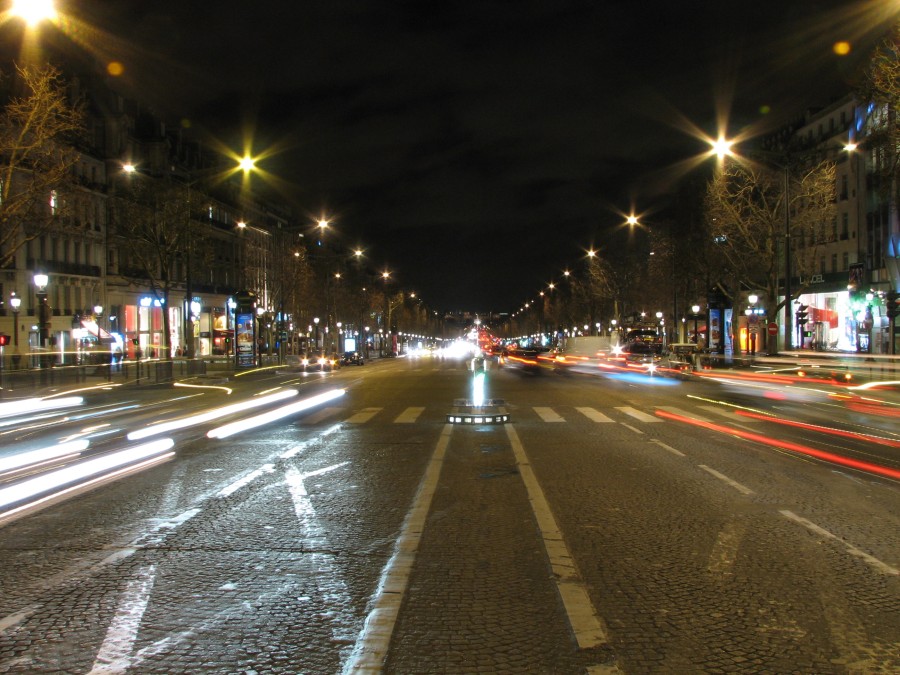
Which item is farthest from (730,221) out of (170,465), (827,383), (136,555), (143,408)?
(136,555)

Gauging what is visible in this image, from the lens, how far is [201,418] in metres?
18.9

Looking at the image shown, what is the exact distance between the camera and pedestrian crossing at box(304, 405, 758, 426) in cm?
1798

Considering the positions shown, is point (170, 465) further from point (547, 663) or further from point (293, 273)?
point (293, 273)

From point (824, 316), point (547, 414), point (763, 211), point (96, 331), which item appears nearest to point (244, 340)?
point (96, 331)

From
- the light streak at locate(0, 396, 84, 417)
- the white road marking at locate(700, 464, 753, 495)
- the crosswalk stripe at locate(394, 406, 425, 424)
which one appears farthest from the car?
the white road marking at locate(700, 464, 753, 495)

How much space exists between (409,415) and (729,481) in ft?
34.4

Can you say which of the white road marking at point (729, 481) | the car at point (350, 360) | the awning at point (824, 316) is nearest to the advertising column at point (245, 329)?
the car at point (350, 360)

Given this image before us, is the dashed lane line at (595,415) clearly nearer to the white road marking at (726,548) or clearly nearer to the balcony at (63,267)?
the white road marking at (726,548)

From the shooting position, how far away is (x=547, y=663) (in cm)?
438

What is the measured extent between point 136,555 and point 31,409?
18819 millimetres

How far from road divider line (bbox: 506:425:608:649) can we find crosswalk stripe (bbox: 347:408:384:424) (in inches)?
357

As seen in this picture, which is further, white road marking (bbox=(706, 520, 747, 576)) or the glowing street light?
the glowing street light

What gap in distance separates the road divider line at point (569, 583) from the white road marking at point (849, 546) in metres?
2.42

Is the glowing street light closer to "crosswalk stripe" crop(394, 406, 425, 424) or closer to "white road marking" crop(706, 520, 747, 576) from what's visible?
"crosswalk stripe" crop(394, 406, 425, 424)
